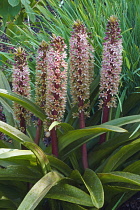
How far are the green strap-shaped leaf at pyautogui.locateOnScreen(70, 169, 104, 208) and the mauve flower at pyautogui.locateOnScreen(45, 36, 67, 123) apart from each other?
341 millimetres

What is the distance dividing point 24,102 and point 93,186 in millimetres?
556

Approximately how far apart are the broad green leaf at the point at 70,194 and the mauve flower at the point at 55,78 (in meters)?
0.36

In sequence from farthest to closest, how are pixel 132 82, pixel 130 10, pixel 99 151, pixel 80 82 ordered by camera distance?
1. pixel 130 10
2. pixel 132 82
3. pixel 99 151
4. pixel 80 82

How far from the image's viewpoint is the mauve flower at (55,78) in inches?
65.2

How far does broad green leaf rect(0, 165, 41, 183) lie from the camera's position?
5.60 feet

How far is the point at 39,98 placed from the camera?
1.87 metres

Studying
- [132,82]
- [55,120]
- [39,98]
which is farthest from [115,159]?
[132,82]

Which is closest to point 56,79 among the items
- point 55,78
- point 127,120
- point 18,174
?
point 55,78

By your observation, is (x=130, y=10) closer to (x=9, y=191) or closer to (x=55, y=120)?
(x=55, y=120)

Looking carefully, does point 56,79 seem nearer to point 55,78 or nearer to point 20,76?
point 55,78

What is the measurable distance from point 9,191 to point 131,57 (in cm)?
135

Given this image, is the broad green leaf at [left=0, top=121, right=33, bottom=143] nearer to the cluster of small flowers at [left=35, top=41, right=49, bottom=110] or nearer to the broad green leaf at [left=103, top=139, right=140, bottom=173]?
the cluster of small flowers at [left=35, top=41, right=49, bottom=110]

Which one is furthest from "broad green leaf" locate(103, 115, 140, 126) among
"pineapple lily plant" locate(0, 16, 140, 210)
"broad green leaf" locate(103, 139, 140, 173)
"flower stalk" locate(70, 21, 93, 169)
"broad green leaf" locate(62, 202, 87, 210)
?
"broad green leaf" locate(62, 202, 87, 210)

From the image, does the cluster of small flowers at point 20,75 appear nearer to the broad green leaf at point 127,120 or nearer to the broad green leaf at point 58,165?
the broad green leaf at point 58,165
